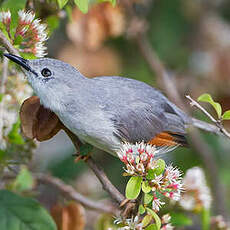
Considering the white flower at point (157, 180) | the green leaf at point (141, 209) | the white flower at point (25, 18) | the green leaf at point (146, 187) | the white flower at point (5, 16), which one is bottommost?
the green leaf at point (141, 209)

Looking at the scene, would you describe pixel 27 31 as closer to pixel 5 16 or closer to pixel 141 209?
pixel 5 16

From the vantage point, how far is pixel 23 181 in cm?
354

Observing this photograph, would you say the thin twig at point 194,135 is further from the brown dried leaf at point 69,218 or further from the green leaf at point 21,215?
the green leaf at point 21,215

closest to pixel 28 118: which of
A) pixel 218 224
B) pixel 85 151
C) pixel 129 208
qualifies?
pixel 85 151

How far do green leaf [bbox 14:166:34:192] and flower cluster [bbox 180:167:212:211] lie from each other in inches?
43.6

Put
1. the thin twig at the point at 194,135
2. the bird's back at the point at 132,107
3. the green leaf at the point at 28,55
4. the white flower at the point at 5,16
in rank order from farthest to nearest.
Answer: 1. the thin twig at the point at 194,135
2. the bird's back at the point at 132,107
3. the green leaf at the point at 28,55
4. the white flower at the point at 5,16

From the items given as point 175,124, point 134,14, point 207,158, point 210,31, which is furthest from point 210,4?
point 175,124

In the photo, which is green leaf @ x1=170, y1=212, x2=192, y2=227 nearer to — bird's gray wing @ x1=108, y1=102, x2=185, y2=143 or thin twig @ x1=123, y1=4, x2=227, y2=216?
bird's gray wing @ x1=108, y1=102, x2=185, y2=143

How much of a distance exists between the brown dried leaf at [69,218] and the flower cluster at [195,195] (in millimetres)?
742

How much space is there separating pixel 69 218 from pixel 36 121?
2.90 feet

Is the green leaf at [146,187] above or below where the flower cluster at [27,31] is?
below

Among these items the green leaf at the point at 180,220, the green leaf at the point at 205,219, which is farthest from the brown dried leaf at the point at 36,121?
the green leaf at the point at 205,219

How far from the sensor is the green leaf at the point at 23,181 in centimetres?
353

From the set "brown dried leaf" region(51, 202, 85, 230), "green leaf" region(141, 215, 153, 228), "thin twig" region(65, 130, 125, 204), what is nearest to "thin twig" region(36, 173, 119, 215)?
"brown dried leaf" region(51, 202, 85, 230)
